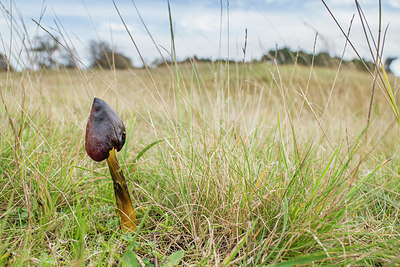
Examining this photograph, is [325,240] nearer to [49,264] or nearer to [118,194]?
[118,194]

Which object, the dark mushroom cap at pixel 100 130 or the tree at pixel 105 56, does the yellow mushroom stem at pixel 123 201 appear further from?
the tree at pixel 105 56

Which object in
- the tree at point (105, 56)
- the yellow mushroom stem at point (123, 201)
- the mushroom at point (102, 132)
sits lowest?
the yellow mushroom stem at point (123, 201)

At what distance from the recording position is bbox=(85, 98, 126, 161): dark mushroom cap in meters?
1.24

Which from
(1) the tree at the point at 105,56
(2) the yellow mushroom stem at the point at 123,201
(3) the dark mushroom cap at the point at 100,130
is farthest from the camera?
(1) the tree at the point at 105,56

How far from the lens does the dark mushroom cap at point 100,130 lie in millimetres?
1243

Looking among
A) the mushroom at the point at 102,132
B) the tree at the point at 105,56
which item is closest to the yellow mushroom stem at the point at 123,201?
the mushroom at the point at 102,132

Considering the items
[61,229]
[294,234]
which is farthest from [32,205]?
[294,234]

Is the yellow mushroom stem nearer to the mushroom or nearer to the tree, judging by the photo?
the mushroom

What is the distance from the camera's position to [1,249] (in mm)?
1273

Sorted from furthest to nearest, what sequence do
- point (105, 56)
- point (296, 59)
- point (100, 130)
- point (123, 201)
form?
point (105, 56)
point (296, 59)
point (123, 201)
point (100, 130)

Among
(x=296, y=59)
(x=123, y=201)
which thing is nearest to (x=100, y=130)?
(x=123, y=201)

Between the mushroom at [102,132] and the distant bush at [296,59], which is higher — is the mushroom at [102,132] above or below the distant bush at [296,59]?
below

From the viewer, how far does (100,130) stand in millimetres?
1246

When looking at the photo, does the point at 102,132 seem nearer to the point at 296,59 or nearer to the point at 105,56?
the point at 296,59
